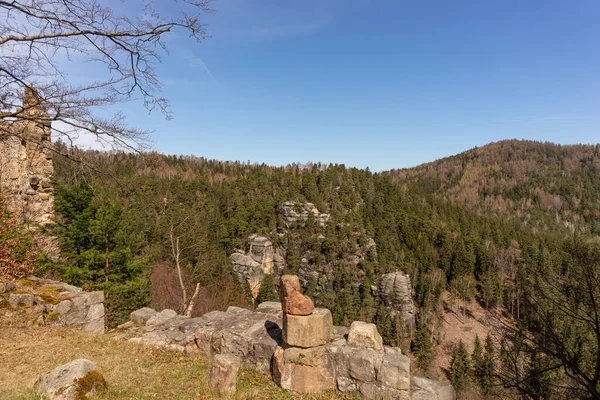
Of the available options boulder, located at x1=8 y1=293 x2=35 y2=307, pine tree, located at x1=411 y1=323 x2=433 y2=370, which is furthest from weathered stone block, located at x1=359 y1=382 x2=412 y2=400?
pine tree, located at x1=411 y1=323 x2=433 y2=370

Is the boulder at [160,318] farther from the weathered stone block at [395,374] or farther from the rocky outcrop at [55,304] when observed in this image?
the weathered stone block at [395,374]

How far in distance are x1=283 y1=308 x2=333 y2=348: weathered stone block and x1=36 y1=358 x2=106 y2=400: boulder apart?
3.90 meters

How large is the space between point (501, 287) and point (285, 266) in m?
53.7

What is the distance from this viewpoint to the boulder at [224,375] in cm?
693

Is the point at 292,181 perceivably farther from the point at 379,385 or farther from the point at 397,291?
the point at 379,385

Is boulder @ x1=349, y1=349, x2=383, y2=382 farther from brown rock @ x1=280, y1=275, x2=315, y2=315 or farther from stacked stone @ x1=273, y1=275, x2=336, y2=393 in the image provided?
brown rock @ x1=280, y1=275, x2=315, y2=315

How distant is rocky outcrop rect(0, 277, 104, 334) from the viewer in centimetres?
975

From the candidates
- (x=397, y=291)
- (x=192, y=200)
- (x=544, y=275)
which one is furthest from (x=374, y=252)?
(x=544, y=275)

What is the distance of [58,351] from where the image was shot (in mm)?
8242

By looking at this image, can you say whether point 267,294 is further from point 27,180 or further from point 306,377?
point 306,377

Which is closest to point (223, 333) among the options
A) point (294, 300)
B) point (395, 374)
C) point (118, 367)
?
point (118, 367)

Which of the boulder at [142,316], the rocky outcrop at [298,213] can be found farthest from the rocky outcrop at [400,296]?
the boulder at [142,316]

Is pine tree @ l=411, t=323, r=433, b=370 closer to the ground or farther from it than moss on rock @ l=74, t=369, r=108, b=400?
closer to the ground

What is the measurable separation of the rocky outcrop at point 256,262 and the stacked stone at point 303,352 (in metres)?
63.7
